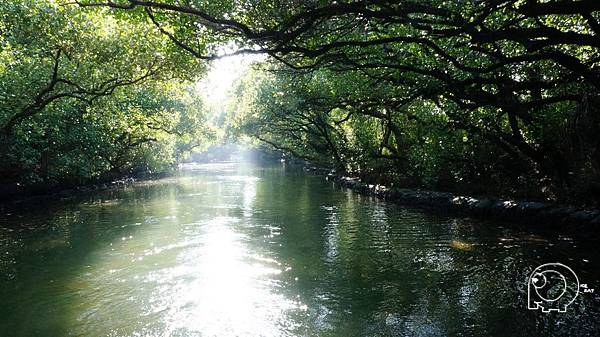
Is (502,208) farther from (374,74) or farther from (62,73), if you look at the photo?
(62,73)

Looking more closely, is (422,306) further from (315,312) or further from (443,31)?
(443,31)

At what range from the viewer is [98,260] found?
12.3 meters

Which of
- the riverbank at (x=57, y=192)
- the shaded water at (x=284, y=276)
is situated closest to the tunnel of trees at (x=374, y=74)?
the riverbank at (x=57, y=192)

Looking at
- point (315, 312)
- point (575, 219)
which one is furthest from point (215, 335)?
point (575, 219)

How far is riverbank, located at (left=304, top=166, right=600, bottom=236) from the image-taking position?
13.1 metres

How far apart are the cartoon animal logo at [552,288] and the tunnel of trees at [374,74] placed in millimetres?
4083

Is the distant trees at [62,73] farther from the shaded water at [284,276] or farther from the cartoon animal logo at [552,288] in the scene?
the cartoon animal logo at [552,288]

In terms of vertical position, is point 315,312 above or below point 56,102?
below

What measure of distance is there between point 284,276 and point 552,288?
5.97 meters

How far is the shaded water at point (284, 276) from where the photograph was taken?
25.1 feet

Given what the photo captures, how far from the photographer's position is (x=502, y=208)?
16.4 metres

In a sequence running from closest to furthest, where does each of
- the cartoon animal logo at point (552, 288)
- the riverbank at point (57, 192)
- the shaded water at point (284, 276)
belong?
the shaded water at point (284, 276)
the cartoon animal logo at point (552, 288)
the riverbank at point (57, 192)

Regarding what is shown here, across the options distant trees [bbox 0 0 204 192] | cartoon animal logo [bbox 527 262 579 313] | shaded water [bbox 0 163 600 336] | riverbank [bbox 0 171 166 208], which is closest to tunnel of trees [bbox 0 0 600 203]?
distant trees [bbox 0 0 204 192]

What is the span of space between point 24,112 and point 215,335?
1597 cm
